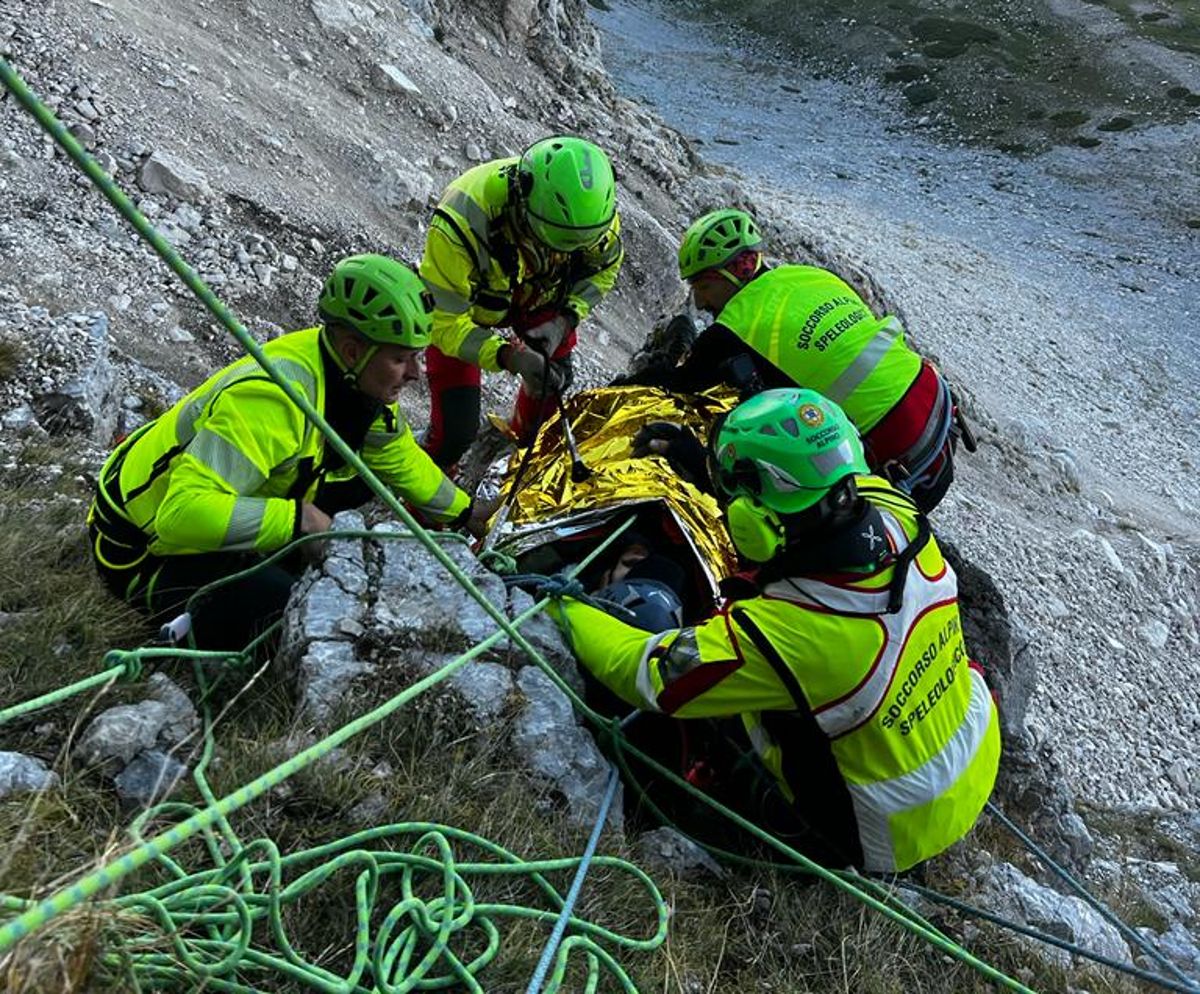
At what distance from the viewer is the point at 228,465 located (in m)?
3.57

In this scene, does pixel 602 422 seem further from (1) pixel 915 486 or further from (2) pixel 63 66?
(2) pixel 63 66

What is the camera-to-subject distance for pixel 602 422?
226 inches

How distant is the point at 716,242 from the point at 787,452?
2814 mm

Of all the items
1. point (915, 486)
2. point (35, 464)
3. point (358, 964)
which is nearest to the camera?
point (358, 964)

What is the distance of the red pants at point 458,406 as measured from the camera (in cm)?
589

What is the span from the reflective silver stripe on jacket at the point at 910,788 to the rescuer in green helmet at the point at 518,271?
118 inches

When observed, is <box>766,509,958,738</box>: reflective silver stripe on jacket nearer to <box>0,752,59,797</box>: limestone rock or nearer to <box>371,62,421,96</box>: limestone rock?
<box>0,752,59,797</box>: limestone rock

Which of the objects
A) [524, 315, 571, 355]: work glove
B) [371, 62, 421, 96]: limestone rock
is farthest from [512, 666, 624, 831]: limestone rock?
[371, 62, 421, 96]: limestone rock

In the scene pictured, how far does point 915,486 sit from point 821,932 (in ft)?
9.74

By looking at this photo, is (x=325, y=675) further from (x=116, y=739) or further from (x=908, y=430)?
(x=908, y=430)

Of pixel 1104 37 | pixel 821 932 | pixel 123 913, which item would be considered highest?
pixel 123 913

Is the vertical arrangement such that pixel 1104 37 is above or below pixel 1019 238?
above

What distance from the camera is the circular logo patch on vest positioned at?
10.4 ft

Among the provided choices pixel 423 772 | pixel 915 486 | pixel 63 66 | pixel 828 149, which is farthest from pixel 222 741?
pixel 828 149
